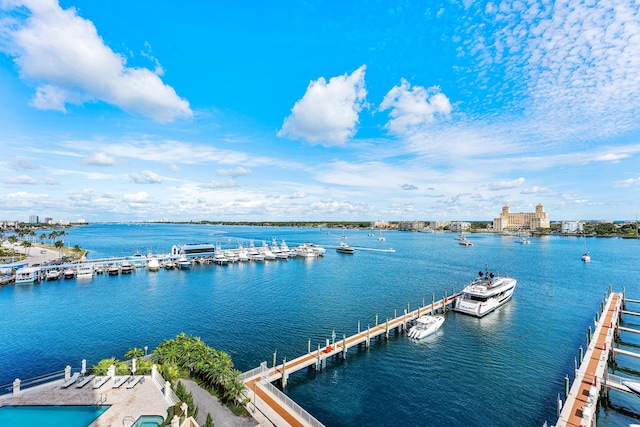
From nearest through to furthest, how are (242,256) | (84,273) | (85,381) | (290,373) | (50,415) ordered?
(50,415) → (85,381) → (290,373) → (84,273) → (242,256)

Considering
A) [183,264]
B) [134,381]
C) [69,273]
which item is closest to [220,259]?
[183,264]

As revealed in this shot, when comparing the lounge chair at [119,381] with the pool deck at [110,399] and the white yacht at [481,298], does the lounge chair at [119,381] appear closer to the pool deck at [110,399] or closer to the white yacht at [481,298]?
the pool deck at [110,399]

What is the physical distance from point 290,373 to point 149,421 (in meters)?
16.2

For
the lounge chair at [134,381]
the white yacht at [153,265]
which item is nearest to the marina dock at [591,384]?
the lounge chair at [134,381]

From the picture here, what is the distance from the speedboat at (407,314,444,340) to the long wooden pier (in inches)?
88.2

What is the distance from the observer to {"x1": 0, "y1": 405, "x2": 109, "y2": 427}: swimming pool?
17.9 meters

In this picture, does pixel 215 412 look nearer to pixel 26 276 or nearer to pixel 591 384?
pixel 591 384

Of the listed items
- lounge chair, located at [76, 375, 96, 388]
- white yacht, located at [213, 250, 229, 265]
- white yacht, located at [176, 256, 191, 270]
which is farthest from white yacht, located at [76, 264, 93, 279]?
lounge chair, located at [76, 375, 96, 388]

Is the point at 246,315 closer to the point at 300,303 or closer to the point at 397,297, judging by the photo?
the point at 300,303

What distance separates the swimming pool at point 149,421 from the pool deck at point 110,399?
0.78 feet

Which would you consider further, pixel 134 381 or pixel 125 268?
pixel 125 268

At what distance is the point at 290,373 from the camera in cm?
3191

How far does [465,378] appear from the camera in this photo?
104ft

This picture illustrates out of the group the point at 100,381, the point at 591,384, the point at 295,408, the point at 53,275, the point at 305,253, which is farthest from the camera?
the point at 305,253
